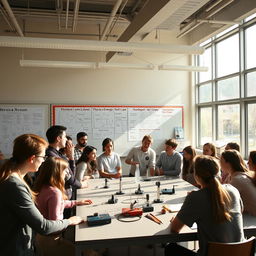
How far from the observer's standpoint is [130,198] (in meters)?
2.84

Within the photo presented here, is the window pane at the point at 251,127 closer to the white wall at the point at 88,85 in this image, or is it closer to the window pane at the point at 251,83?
the window pane at the point at 251,83

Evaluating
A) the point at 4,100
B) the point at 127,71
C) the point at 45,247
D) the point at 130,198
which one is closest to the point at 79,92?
the point at 127,71

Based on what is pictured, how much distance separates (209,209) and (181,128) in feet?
17.0

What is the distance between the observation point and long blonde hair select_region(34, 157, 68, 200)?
215 cm

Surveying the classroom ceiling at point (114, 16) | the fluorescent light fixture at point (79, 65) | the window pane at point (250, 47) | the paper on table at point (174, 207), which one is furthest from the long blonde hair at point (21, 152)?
the window pane at point (250, 47)

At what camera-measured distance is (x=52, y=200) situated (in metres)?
2.03

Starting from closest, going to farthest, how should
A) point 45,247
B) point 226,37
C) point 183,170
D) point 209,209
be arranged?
point 209,209, point 45,247, point 183,170, point 226,37

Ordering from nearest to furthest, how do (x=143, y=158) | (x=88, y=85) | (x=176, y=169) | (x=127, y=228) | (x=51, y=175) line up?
(x=127, y=228) < (x=51, y=175) < (x=176, y=169) < (x=143, y=158) < (x=88, y=85)

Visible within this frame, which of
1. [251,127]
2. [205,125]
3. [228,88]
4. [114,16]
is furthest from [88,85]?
[251,127]

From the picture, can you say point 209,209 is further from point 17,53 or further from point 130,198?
point 17,53

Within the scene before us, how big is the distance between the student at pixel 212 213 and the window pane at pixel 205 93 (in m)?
4.98

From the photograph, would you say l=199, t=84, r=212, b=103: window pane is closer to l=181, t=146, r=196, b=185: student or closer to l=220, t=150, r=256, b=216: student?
l=181, t=146, r=196, b=185: student

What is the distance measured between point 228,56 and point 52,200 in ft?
16.7

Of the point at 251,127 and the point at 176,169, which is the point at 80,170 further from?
the point at 251,127
